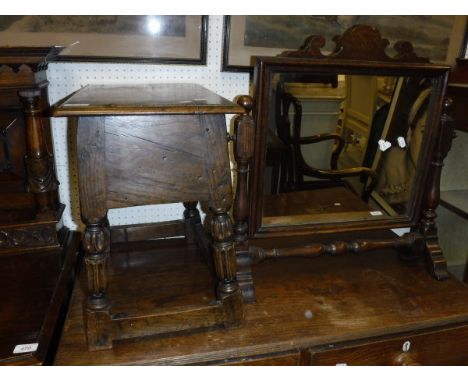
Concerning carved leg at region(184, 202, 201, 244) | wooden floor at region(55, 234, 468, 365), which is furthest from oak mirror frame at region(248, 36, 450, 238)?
carved leg at region(184, 202, 201, 244)

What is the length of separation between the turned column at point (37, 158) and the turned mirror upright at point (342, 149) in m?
0.50

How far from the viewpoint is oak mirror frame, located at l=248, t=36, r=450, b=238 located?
96cm

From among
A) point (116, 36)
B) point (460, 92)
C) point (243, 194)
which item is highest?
point (116, 36)

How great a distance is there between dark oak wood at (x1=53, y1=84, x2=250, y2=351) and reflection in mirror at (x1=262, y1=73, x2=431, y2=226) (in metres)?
0.22

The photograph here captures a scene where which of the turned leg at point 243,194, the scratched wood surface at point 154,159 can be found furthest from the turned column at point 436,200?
the scratched wood surface at point 154,159

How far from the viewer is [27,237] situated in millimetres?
1031

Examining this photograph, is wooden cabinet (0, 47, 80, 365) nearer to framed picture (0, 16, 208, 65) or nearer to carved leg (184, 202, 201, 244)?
framed picture (0, 16, 208, 65)

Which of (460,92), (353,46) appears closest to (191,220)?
(353,46)

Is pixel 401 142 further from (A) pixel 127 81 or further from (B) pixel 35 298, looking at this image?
(B) pixel 35 298

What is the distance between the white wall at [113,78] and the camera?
113 centimetres

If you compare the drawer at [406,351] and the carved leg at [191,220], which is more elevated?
the carved leg at [191,220]

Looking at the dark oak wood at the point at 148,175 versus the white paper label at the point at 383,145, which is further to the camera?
the white paper label at the point at 383,145

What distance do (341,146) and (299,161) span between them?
0.13m

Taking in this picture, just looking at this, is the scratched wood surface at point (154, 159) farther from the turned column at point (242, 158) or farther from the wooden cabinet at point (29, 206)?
the wooden cabinet at point (29, 206)
